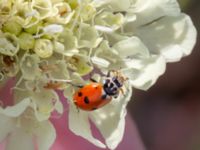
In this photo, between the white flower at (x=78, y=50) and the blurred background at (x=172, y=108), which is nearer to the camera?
the white flower at (x=78, y=50)

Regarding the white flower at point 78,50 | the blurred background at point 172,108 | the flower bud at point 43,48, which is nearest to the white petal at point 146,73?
the white flower at point 78,50

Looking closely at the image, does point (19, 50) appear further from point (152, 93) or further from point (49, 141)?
point (152, 93)

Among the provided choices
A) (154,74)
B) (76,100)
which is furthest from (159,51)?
(76,100)

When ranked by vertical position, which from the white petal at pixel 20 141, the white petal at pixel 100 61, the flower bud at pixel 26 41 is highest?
the flower bud at pixel 26 41

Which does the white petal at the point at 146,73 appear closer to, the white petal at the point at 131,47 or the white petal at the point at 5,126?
the white petal at the point at 131,47

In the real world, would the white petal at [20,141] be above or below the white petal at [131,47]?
below

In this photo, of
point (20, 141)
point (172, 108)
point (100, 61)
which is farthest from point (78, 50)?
point (172, 108)

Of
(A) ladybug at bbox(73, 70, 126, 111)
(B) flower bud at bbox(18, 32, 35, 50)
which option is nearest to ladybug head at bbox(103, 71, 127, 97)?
(A) ladybug at bbox(73, 70, 126, 111)
